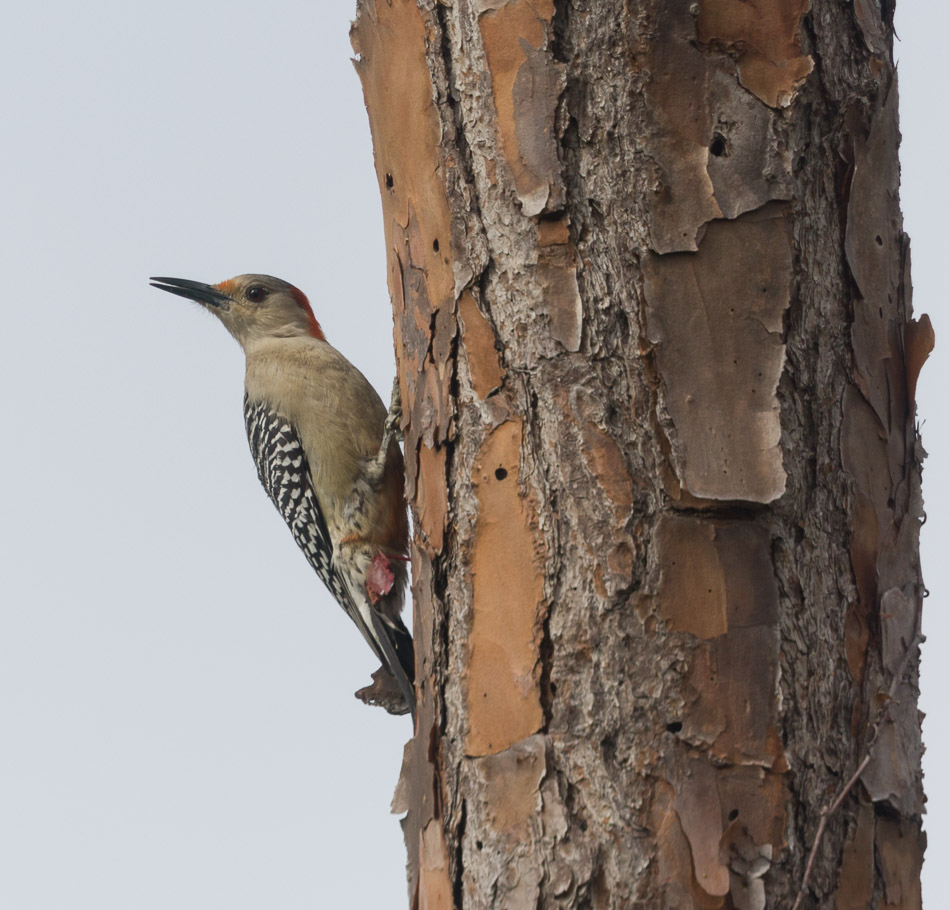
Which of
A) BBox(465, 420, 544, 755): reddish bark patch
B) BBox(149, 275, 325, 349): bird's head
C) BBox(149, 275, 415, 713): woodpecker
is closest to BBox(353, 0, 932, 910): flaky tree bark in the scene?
BBox(465, 420, 544, 755): reddish bark patch

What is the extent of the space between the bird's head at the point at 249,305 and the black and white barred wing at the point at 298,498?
25.2 inches

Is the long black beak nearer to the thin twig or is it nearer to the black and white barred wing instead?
the black and white barred wing

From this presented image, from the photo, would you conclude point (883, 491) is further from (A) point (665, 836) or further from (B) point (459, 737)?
(B) point (459, 737)

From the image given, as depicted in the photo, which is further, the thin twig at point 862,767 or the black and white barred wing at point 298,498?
the black and white barred wing at point 298,498

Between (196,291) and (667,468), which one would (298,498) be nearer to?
(196,291)

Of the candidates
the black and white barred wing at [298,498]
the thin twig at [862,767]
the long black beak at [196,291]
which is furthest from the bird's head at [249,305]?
the thin twig at [862,767]

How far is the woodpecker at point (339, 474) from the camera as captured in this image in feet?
14.9

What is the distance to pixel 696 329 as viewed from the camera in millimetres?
2125

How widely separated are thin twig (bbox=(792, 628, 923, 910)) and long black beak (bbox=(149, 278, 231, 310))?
420 centimetres

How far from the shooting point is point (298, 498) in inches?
190

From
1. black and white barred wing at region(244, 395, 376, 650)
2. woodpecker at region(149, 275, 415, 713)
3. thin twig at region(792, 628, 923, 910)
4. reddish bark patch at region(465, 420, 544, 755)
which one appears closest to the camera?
thin twig at region(792, 628, 923, 910)

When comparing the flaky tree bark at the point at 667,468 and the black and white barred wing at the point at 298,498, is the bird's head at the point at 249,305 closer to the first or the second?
the black and white barred wing at the point at 298,498

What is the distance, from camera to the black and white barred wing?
4777 mm

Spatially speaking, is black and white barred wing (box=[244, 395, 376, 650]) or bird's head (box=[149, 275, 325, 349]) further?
bird's head (box=[149, 275, 325, 349])
